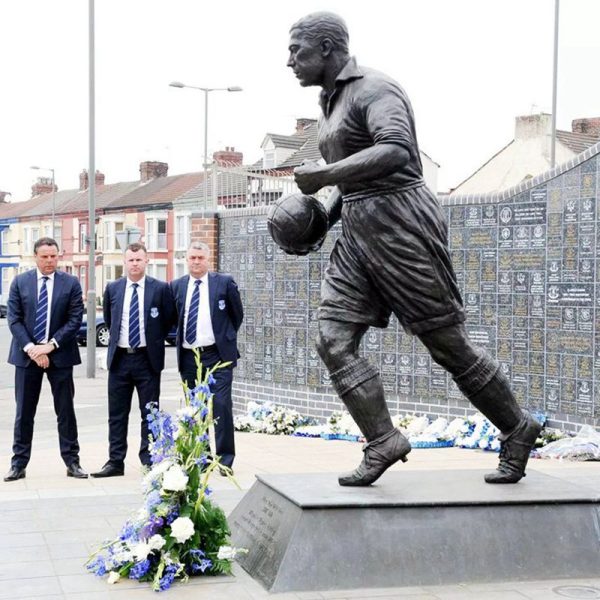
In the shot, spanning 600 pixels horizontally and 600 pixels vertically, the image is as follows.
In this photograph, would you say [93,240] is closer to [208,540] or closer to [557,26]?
[557,26]

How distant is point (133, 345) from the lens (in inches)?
346

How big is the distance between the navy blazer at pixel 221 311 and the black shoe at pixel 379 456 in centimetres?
331

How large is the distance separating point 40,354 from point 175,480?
3560 mm

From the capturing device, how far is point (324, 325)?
18.3ft

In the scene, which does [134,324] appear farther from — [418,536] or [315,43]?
[418,536]

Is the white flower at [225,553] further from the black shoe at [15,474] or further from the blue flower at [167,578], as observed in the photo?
the black shoe at [15,474]

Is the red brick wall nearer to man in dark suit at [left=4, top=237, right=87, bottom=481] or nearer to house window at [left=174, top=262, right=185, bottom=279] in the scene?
man in dark suit at [left=4, top=237, right=87, bottom=481]

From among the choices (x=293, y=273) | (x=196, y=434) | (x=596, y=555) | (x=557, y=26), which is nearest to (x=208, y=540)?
(x=196, y=434)

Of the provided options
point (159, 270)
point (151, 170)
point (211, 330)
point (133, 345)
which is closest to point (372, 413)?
point (211, 330)

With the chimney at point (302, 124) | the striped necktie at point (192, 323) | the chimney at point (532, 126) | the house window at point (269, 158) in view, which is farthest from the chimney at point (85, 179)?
the striped necktie at point (192, 323)

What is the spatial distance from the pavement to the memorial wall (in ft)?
2.64

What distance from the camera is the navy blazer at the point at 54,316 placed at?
858cm

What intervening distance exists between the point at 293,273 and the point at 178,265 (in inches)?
1755

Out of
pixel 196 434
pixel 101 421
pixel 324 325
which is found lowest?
pixel 101 421
